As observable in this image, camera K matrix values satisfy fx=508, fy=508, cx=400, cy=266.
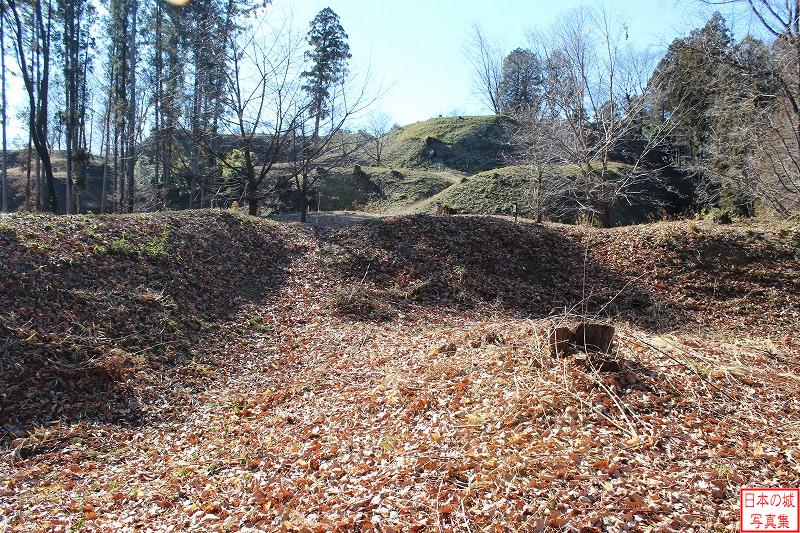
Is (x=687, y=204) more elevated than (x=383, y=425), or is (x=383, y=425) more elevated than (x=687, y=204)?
(x=687, y=204)

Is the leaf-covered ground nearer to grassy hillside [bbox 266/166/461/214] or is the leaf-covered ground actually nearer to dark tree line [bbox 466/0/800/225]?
dark tree line [bbox 466/0/800/225]

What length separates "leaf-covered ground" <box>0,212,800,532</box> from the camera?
378 centimetres

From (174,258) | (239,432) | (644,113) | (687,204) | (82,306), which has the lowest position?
(239,432)

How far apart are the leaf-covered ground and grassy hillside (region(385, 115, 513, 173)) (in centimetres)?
2260

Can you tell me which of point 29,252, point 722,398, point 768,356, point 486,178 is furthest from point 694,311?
point 486,178

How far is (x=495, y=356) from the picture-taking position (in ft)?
20.0

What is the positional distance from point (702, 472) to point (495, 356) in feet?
8.61

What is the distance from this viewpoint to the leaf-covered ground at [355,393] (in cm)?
378

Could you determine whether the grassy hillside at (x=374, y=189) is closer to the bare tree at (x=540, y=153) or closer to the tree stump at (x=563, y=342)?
the bare tree at (x=540, y=153)

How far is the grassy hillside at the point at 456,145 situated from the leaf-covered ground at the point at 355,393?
22.6 metres

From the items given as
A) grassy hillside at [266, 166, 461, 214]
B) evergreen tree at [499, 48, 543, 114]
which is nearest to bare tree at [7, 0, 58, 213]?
grassy hillside at [266, 166, 461, 214]

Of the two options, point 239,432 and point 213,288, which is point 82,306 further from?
point 239,432

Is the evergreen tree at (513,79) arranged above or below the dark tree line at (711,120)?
above

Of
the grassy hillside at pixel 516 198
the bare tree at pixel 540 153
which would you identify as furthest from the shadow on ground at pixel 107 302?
the grassy hillside at pixel 516 198
